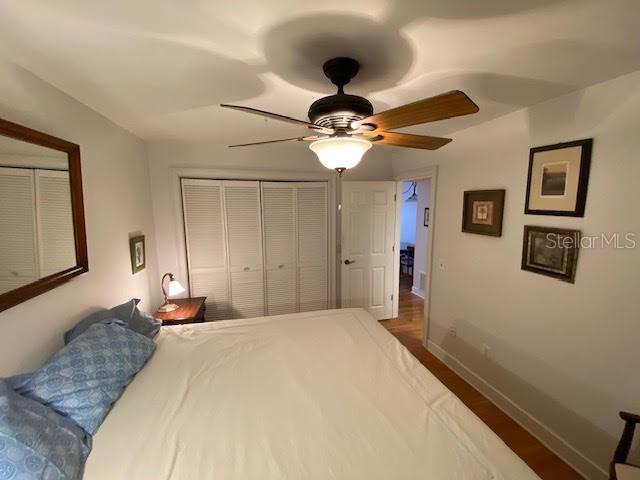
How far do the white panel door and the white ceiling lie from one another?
1787 millimetres

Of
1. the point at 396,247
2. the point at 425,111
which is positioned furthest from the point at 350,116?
the point at 396,247

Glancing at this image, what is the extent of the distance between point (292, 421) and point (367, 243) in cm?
262

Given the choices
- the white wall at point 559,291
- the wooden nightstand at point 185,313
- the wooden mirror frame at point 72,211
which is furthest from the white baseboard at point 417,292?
the wooden mirror frame at point 72,211

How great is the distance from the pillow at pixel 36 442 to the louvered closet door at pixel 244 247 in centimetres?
220

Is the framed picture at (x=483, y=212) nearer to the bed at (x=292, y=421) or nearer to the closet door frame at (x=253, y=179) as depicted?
the bed at (x=292, y=421)

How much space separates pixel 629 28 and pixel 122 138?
309 cm

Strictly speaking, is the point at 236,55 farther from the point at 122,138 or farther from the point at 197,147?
the point at 197,147

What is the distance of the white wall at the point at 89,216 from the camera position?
49.2 inches

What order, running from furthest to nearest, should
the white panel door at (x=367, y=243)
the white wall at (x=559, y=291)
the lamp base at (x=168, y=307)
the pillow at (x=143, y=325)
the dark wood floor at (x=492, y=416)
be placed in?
the white panel door at (x=367, y=243), the lamp base at (x=168, y=307), the pillow at (x=143, y=325), the dark wood floor at (x=492, y=416), the white wall at (x=559, y=291)

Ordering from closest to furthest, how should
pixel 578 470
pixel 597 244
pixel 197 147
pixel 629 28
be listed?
1. pixel 629 28
2. pixel 597 244
3. pixel 578 470
4. pixel 197 147

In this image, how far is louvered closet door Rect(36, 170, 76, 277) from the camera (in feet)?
4.55

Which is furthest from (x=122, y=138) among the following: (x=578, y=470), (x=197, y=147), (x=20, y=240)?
(x=578, y=470)

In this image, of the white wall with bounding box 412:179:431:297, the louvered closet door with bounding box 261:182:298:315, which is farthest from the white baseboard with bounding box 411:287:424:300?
the louvered closet door with bounding box 261:182:298:315

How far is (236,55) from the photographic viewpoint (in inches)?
48.2
